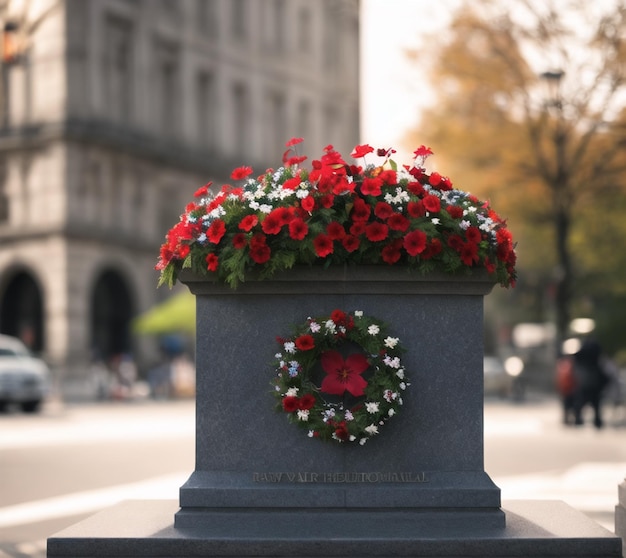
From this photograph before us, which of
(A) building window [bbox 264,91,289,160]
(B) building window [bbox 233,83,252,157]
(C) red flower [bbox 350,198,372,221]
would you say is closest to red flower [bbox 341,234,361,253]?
(C) red flower [bbox 350,198,372,221]

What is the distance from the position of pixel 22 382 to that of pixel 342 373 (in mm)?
27859

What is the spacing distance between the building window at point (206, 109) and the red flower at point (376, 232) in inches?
2188

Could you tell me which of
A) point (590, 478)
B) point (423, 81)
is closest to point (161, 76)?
point (423, 81)

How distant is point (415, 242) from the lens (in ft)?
23.4

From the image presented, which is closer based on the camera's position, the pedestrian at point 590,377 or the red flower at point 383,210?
the red flower at point 383,210

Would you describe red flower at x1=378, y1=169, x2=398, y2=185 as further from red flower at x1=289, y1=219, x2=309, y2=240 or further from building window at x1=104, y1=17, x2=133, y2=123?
building window at x1=104, y1=17, x2=133, y2=123

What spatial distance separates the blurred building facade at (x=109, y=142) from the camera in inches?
2044

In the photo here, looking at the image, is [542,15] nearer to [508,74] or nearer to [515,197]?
[508,74]

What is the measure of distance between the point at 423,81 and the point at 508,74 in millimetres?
2567

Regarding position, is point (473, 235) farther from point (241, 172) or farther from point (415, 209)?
point (241, 172)

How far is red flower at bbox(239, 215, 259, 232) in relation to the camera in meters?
7.20

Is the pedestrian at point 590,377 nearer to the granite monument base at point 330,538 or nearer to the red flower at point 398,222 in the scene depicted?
the granite monument base at point 330,538

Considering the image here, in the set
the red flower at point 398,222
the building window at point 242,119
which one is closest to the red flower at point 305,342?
the red flower at point 398,222

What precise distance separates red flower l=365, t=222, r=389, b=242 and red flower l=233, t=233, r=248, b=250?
25.7 inches
